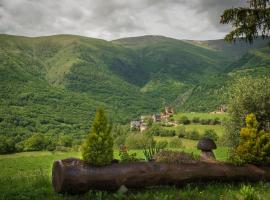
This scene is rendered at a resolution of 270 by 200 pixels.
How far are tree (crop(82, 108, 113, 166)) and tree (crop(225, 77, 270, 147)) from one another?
2385 cm

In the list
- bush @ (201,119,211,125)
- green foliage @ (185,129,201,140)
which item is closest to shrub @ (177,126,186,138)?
green foliage @ (185,129,201,140)

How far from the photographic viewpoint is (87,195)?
11859 millimetres

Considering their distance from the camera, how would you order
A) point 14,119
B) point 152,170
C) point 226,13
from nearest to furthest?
1. point 152,170
2. point 226,13
3. point 14,119

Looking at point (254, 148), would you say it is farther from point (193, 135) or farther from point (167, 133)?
point (167, 133)

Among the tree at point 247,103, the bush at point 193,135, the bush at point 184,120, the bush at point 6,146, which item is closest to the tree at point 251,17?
the tree at point 247,103

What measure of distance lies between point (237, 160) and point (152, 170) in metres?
4.31

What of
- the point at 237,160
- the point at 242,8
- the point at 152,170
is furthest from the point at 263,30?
the point at 152,170

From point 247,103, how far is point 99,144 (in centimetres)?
2722

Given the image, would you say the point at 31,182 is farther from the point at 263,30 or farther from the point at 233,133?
the point at 233,133

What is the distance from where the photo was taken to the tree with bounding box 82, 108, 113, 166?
1238 centimetres

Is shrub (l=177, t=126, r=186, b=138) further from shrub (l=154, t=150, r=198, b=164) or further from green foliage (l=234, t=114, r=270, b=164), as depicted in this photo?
shrub (l=154, t=150, r=198, b=164)

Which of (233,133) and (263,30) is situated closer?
(263,30)

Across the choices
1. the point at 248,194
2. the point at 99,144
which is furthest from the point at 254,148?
the point at 99,144

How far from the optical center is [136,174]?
1273 cm
